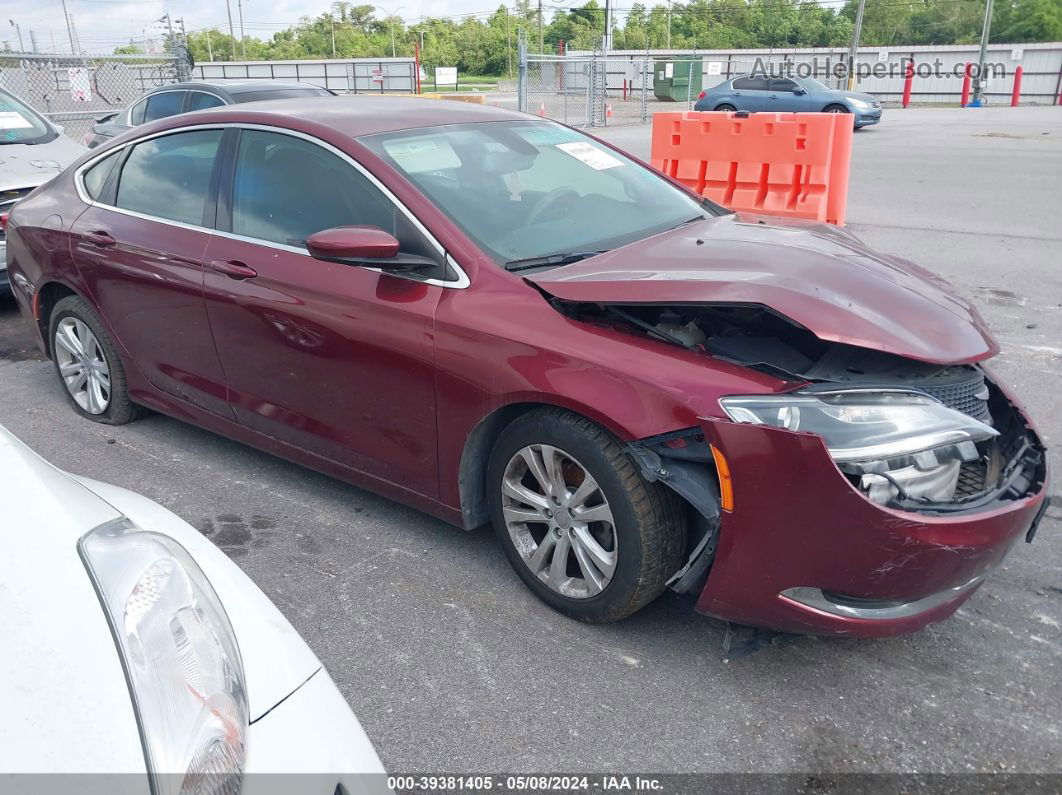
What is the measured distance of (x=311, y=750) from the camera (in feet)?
5.06

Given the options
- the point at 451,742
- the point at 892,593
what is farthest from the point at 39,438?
the point at 892,593

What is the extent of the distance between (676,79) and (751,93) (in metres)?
9.94

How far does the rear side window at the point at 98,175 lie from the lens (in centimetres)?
447

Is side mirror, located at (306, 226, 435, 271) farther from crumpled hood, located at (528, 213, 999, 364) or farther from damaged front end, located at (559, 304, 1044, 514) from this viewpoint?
damaged front end, located at (559, 304, 1044, 514)

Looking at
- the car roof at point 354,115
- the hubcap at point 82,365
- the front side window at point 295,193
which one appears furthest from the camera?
the hubcap at point 82,365

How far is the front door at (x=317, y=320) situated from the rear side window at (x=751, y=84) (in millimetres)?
22164

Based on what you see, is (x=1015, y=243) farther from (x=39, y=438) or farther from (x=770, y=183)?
(x=39, y=438)

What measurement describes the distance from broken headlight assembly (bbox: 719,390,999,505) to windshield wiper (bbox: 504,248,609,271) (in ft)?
3.01

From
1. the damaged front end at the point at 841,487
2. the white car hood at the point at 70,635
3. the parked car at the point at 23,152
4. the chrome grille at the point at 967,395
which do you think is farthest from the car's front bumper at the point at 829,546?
the parked car at the point at 23,152

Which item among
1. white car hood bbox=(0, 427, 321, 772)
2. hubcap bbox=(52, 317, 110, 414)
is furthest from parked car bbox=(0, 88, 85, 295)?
white car hood bbox=(0, 427, 321, 772)

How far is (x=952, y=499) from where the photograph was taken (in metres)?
2.52

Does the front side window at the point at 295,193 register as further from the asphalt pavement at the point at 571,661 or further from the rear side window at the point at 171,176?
the asphalt pavement at the point at 571,661

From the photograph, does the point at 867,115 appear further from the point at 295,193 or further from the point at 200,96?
the point at 295,193

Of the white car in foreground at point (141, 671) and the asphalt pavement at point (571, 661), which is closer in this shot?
the white car in foreground at point (141, 671)
